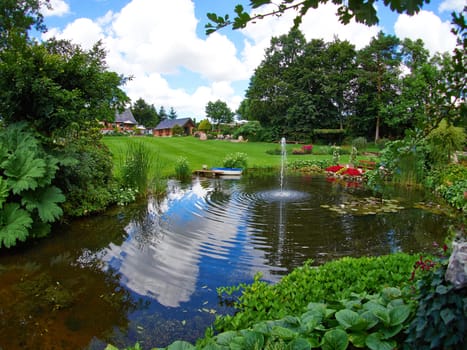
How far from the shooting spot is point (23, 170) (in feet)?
16.3

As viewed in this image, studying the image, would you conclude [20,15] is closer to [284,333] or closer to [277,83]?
[284,333]

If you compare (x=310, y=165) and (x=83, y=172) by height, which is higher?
(x=83, y=172)

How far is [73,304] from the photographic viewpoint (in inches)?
138

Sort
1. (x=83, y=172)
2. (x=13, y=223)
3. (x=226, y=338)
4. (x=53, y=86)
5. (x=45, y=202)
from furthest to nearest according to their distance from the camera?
(x=83, y=172) → (x=53, y=86) → (x=45, y=202) → (x=13, y=223) → (x=226, y=338)

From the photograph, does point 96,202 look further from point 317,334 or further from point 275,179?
point 275,179

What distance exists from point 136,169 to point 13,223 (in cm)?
411

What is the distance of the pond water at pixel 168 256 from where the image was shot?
10.4ft

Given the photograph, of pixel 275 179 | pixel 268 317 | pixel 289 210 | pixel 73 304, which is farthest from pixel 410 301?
pixel 275 179

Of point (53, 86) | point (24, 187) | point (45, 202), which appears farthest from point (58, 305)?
point (53, 86)

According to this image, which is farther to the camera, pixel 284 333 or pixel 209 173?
pixel 209 173

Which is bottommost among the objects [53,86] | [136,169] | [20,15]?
[136,169]

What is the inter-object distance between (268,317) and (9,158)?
15.5 ft

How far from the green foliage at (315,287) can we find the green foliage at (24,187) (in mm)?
3276

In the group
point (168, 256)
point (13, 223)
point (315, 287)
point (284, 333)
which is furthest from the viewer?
point (168, 256)
